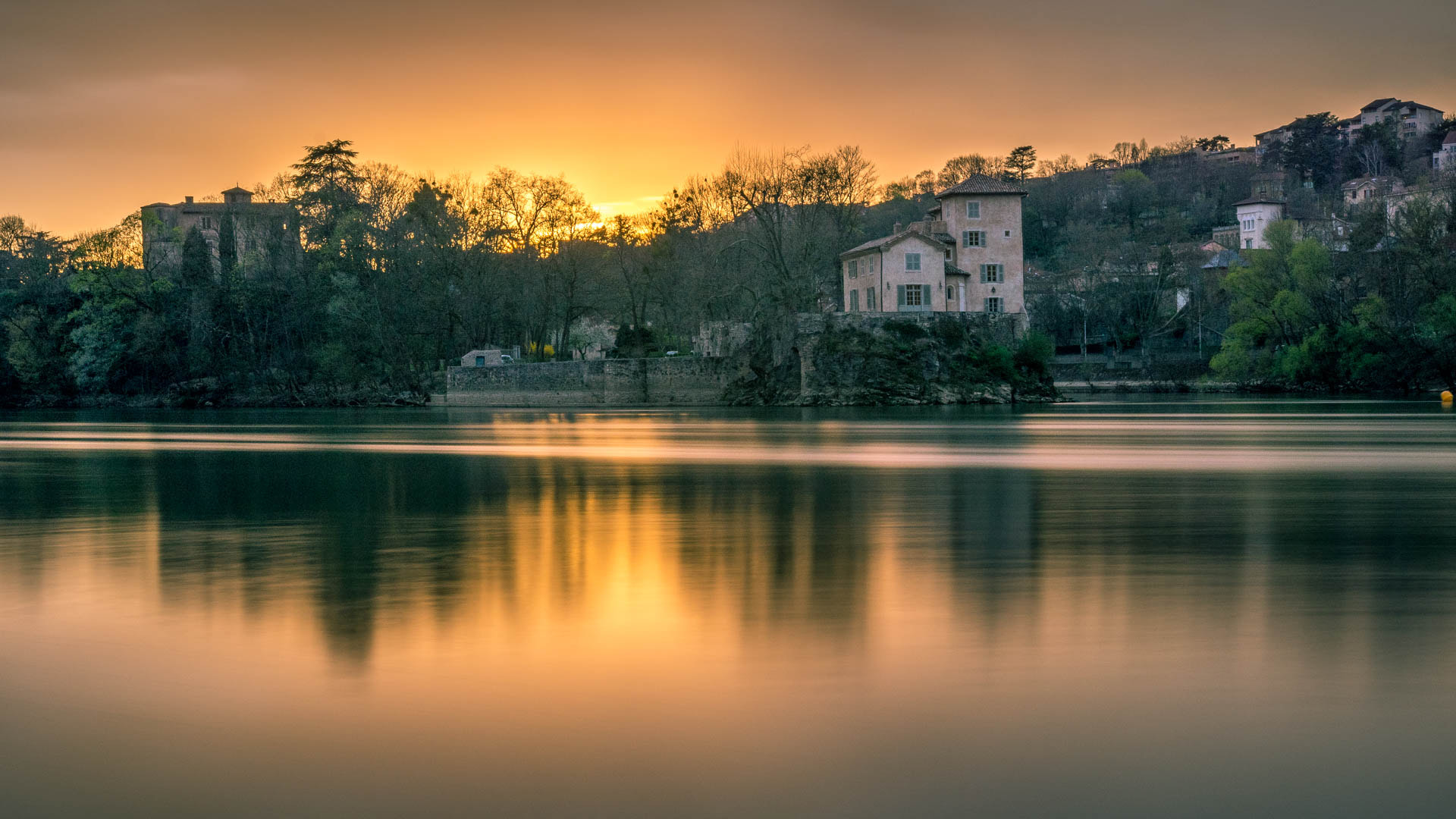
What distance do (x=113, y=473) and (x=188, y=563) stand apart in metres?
14.6

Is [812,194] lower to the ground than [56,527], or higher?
higher

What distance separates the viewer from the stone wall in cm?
7762

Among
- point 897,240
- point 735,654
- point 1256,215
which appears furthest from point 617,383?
point 1256,215

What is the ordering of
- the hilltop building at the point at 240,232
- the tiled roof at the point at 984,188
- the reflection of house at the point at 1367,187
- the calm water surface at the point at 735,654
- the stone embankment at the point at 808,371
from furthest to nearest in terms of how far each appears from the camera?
the reflection of house at the point at 1367,187, the hilltop building at the point at 240,232, the tiled roof at the point at 984,188, the stone embankment at the point at 808,371, the calm water surface at the point at 735,654

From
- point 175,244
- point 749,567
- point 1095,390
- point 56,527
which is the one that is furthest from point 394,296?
point 749,567

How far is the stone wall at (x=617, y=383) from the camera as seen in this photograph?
255 ft

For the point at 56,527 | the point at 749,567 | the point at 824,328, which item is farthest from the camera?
the point at 824,328

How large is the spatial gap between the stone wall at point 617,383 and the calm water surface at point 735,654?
5860cm

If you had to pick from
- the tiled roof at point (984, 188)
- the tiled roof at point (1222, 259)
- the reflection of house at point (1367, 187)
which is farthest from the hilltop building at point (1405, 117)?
the tiled roof at point (984, 188)

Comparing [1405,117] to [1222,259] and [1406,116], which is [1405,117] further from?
[1222,259]

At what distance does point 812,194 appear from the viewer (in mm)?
78938

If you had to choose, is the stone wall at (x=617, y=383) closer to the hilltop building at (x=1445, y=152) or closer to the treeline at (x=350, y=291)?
the treeline at (x=350, y=291)

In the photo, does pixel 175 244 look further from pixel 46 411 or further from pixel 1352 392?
pixel 1352 392

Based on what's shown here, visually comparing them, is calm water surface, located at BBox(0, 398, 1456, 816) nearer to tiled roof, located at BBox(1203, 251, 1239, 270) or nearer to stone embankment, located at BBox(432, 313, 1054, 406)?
stone embankment, located at BBox(432, 313, 1054, 406)
